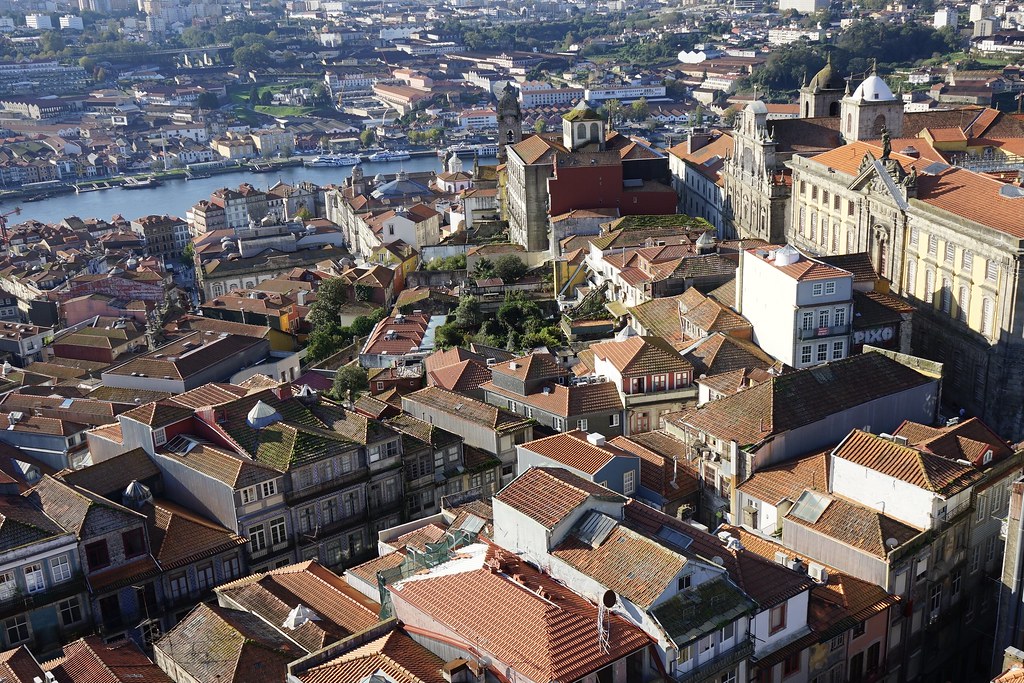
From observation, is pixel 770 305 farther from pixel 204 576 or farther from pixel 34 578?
pixel 34 578

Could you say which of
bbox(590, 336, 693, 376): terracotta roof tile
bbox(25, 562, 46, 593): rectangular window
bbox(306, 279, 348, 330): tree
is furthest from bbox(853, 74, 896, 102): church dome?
bbox(25, 562, 46, 593): rectangular window

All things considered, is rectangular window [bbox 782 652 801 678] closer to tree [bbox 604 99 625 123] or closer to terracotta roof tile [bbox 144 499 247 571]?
terracotta roof tile [bbox 144 499 247 571]

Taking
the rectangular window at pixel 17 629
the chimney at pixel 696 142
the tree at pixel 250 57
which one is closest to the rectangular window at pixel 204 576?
the rectangular window at pixel 17 629

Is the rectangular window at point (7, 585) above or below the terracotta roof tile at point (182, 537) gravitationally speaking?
above

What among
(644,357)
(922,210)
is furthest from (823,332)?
(922,210)

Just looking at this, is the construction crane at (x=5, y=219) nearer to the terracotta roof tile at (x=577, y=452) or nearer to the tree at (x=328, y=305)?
the tree at (x=328, y=305)
